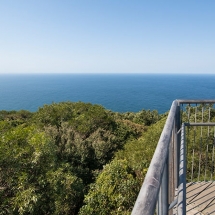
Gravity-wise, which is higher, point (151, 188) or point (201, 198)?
point (151, 188)

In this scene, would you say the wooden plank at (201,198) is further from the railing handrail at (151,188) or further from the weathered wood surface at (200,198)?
the railing handrail at (151,188)

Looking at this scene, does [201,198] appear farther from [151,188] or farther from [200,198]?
[151,188]

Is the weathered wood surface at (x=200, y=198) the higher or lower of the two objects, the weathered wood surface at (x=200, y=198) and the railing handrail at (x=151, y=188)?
the lower

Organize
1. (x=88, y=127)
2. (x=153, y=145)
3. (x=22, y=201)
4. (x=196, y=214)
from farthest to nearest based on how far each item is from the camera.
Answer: (x=88, y=127), (x=153, y=145), (x=22, y=201), (x=196, y=214)

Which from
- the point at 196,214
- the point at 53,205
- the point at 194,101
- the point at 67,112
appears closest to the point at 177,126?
the point at 194,101

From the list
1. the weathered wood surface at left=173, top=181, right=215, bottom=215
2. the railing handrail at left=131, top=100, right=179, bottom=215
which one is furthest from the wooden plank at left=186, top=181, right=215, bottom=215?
the railing handrail at left=131, top=100, right=179, bottom=215

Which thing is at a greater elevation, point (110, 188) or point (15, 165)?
point (15, 165)

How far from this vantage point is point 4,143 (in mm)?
6605

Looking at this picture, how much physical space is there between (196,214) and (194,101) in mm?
1363

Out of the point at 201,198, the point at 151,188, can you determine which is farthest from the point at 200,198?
the point at 151,188

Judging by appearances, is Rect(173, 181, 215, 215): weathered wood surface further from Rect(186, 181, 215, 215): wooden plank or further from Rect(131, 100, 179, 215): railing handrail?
Rect(131, 100, 179, 215): railing handrail

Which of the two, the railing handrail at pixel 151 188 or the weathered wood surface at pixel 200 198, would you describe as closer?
the railing handrail at pixel 151 188

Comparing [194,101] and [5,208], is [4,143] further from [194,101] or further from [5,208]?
[194,101]

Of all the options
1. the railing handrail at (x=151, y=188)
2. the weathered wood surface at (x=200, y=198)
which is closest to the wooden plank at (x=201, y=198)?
the weathered wood surface at (x=200, y=198)
